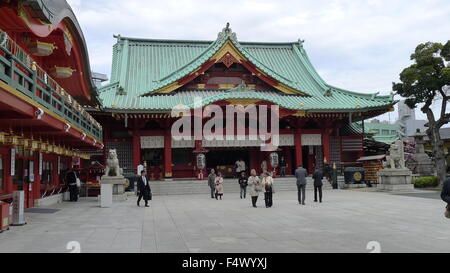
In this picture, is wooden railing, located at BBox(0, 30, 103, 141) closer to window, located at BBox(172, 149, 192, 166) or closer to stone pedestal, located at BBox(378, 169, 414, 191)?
window, located at BBox(172, 149, 192, 166)

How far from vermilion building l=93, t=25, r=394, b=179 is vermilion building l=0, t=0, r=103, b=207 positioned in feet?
17.3

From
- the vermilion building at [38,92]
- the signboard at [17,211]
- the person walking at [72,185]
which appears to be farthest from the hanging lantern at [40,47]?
the person walking at [72,185]

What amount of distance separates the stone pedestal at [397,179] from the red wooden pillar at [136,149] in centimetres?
1624

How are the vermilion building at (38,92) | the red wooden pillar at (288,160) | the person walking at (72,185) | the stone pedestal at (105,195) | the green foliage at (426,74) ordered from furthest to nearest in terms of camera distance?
the red wooden pillar at (288,160), the green foliage at (426,74), the person walking at (72,185), the stone pedestal at (105,195), the vermilion building at (38,92)

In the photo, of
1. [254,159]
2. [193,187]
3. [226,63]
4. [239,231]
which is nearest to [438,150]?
[254,159]

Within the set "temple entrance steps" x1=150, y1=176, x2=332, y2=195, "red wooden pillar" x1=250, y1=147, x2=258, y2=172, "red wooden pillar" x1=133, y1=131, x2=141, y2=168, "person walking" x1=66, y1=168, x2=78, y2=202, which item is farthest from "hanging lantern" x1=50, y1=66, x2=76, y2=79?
"red wooden pillar" x1=250, y1=147, x2=258, y2=172

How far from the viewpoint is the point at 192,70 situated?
1196 inches

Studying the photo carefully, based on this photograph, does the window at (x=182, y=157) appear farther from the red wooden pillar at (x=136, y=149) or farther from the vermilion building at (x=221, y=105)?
the red wooden pillar at (x=136, y=149)

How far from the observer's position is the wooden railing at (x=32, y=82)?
9.23 metres

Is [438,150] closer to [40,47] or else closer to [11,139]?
[40,47]

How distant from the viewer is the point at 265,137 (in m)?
30.0

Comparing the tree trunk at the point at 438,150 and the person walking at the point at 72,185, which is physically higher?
the tree trunk at the point at 438,150
